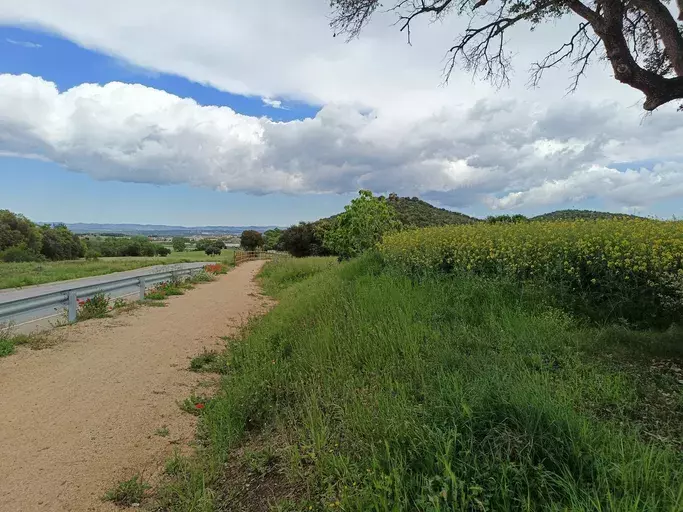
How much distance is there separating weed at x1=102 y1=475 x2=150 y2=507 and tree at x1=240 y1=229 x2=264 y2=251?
7338 cm

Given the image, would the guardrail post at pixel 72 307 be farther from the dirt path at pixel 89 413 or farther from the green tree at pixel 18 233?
the green tree at pixel 18 233

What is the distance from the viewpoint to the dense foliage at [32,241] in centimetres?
5581

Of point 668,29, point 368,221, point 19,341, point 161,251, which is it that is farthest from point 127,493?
point 161,251

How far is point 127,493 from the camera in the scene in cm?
339

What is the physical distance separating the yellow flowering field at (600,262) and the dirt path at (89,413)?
5.27 m

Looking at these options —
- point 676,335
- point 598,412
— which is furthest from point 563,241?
point 598,412

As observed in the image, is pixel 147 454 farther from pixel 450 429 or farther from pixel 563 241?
pixel 563 241

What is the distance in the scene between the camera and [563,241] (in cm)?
642

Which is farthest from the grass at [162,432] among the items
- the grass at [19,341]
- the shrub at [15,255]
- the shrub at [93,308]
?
the shrub at [15,255]

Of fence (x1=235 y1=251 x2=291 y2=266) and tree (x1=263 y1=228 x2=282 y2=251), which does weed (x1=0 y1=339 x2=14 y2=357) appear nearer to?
fence (x1=235 y1=251 x2=291 y2=266)

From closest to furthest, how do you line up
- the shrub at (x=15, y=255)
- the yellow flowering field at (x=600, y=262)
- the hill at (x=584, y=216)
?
the yellow flowering field at (x=600, y=262) → the hill at (x=584, y=216) → the shrub at (x=15, y=255)

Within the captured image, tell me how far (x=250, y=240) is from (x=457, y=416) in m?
75.3

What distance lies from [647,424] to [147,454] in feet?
14.1

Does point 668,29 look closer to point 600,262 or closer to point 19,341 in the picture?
point 600,262
